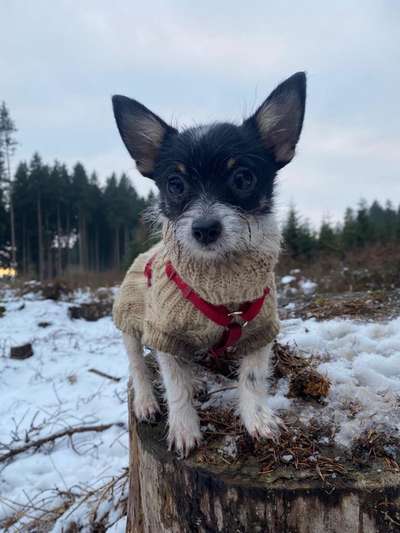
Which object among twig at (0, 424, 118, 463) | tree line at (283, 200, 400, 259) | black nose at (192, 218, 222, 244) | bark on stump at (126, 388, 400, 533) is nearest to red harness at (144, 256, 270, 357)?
black nose at (192, 218, 222, 244)

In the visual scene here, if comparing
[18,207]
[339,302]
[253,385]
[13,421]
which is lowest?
[13,421]

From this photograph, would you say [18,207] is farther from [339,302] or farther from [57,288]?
[339,302]

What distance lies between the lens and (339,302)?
4.13 m

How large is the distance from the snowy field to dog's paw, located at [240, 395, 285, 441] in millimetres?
191

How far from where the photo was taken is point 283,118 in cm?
239

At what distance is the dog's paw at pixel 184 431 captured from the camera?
196 centimetres

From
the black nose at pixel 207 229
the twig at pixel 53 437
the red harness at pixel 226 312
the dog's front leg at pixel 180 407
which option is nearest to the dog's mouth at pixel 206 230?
the black nose at pixel 207 229

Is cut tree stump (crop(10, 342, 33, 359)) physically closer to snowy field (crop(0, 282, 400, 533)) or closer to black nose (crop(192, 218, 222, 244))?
snowy field (crop(0, 282, 400, 533))

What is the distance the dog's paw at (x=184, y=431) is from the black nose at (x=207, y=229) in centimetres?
94

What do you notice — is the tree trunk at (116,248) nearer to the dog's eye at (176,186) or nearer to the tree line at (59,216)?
the tree line at (59,216)

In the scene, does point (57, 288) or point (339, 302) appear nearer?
point (339, 302)

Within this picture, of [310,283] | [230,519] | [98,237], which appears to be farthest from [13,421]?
[98,237]

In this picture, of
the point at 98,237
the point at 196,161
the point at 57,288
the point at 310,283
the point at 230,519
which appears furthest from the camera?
the point at 98,237

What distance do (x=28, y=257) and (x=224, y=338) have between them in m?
50.5
